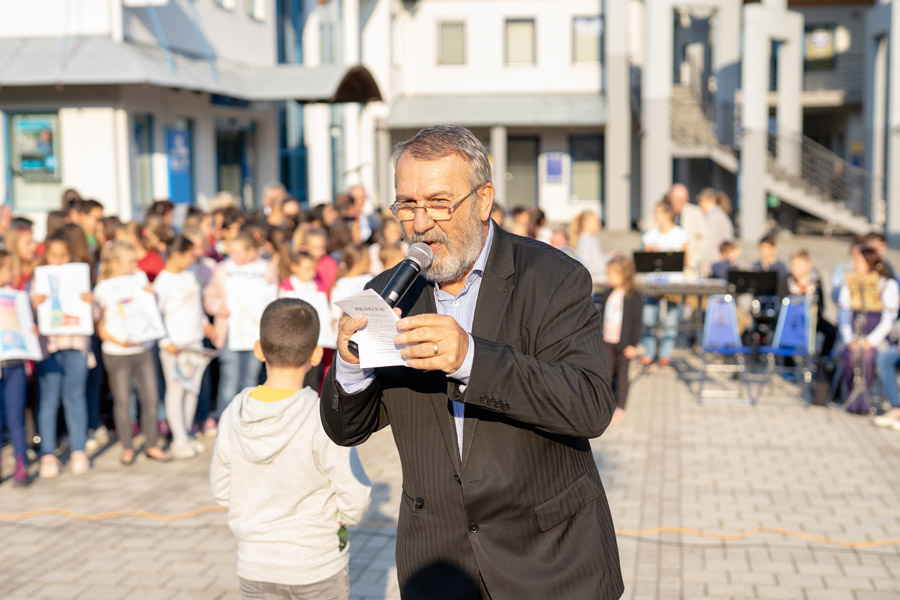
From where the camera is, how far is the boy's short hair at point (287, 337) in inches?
165

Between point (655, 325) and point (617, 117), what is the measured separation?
20.9 meters

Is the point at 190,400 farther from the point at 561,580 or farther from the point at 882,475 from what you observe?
the point at 561,580

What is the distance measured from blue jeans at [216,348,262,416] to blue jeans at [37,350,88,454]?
1.15 metres

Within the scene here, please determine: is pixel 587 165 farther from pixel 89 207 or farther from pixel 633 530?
pixel 633 530

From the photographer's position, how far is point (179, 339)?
846 cm

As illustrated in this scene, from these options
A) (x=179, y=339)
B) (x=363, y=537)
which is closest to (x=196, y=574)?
(x=363, y=537)

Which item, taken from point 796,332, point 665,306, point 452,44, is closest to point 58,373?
point 796,332

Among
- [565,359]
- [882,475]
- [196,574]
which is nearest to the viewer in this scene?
[565,359]

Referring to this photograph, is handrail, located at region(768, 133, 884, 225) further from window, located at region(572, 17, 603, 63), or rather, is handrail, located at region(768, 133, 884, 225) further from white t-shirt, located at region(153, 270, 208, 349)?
white t-shirt, located at region(153, 270, 208, 349)

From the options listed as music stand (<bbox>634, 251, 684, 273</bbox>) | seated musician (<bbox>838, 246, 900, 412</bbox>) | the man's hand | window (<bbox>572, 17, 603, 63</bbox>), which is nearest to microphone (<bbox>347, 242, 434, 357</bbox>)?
the man's hand

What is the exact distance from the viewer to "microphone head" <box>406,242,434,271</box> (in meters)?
2.64

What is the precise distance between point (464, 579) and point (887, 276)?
8352mm

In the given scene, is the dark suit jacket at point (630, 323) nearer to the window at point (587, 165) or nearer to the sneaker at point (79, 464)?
the sneaker at point (79, 464)

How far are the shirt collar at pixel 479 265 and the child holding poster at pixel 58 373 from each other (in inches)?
231
